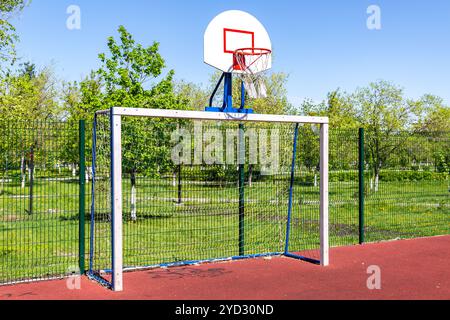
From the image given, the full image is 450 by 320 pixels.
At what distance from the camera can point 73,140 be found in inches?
341

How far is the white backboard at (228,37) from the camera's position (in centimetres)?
860

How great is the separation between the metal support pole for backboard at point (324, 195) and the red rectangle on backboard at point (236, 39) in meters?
1.93

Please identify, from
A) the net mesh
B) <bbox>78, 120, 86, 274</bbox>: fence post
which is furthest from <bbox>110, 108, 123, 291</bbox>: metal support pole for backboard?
<bbox>78, 120, 86, 274</bbox>: fence post

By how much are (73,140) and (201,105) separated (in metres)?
33.3

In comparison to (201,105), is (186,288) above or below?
below

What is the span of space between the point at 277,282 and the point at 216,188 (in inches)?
112

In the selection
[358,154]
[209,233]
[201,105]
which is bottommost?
[209,233]

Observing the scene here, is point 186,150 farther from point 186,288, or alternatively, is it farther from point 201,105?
point 201,105

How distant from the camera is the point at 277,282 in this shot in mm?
7805

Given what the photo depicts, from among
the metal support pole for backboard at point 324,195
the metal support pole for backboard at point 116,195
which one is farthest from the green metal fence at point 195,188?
the metal support pole for backboard at point 324,195

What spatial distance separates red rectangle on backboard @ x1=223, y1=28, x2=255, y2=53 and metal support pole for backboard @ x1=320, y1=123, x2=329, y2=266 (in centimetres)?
193

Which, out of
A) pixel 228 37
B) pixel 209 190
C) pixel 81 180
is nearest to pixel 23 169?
pixel 81 180

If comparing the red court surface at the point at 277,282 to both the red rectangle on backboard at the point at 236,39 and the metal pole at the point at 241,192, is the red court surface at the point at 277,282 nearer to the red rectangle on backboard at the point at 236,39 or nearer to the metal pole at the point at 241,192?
the metal pole at the point at 241,192
